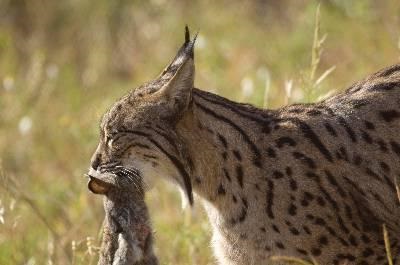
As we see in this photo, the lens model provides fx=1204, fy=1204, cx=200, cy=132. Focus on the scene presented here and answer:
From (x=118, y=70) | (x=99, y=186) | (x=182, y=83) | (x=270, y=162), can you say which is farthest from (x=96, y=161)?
(x=118, y=70)

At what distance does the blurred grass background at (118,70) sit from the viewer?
8.78 metres

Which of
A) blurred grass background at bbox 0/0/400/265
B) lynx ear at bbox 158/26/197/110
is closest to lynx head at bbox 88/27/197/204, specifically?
lynx ear at bbox 158/26/197/110

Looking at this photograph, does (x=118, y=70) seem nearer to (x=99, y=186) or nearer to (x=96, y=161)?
(x=96, y=161)

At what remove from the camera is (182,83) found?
→ 613 cm

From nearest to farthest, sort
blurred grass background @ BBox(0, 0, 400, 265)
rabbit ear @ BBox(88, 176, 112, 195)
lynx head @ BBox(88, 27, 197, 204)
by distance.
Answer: rabbit ear @ BBox(88, 176, 112, 195)
lynx head @ BBox(88, 27, 197, 204)
blurred grass background @ BBox(0, 0, 400, 265)

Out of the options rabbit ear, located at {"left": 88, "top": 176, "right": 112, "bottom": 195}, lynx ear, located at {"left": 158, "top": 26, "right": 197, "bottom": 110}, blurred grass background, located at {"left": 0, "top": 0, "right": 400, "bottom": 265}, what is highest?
blurred grass background, located at {"left": 0, "top": 0, "right": 400, "bottom": 265}

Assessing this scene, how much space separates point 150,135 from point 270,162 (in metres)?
0.66

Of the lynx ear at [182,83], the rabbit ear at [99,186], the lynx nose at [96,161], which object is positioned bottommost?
the rabbit ear at [99,186]

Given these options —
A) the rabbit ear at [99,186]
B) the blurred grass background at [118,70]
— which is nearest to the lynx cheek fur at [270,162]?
the rabbit ear at [99,186]

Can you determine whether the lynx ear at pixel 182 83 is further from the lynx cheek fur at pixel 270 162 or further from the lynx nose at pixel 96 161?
the lynx nose at pixel 96 161

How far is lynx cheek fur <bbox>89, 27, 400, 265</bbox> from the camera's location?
623cm

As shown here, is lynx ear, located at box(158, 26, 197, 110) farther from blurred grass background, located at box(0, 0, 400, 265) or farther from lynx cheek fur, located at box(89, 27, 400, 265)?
blurred grass background, located at box(0, 0, 400, 265)

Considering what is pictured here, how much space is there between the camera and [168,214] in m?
9.36

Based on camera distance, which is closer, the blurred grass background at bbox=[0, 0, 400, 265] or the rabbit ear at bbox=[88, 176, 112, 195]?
the rabbit ear at bbox=[88, 176, 112, 195]
